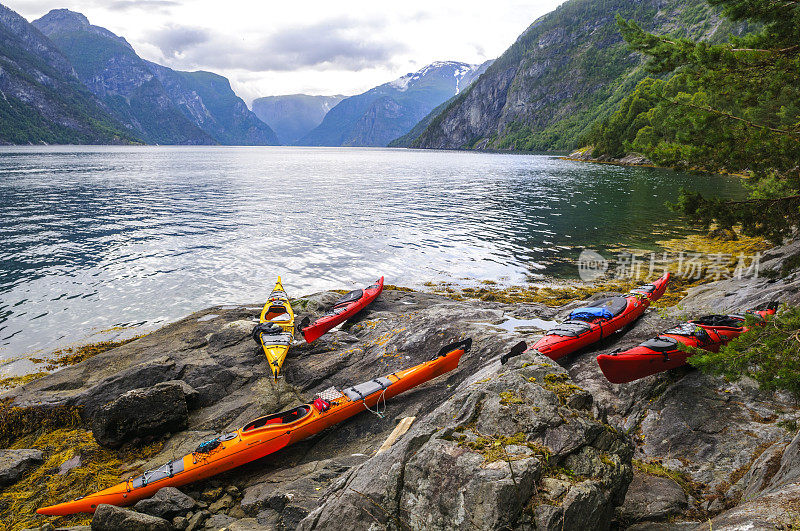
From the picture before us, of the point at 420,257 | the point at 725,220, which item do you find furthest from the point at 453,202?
the point at 725,220

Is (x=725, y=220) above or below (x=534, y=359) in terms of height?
above

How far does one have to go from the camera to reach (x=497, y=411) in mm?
5227

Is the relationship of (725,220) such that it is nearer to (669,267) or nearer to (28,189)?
(669,267)

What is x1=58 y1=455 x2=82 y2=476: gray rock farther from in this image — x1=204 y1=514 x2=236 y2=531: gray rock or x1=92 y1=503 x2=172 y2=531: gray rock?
x1=204 y1=514 x2=236 y2=531: gray rock

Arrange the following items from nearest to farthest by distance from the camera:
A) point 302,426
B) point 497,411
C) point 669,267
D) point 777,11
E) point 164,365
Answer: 1. point 497,411
2. point 777,11
3. point 302,426
4. point 164,365
5. point 669,267

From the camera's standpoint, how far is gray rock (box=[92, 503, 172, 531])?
20.7ft

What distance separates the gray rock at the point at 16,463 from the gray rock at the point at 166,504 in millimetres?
3473

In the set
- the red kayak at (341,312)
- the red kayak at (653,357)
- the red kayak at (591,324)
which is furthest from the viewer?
the red kayak at (341,312)

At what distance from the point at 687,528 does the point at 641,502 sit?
Answer: 693mm

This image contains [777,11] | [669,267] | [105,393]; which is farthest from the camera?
[669,267]

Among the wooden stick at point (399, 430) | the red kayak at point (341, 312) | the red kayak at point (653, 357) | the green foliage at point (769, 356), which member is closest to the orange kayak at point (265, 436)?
the wooden stick at point (399, 430)

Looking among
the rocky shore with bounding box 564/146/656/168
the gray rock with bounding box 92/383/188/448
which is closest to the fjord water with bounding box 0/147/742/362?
the gray rock with bounding box 92/383/188/448

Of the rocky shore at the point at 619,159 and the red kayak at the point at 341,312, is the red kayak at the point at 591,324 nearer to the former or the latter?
the red kayak at the point at 341,312

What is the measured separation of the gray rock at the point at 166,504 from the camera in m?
6.88
